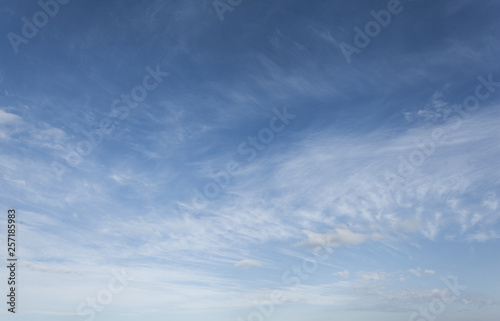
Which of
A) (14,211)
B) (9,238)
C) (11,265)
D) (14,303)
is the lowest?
(14,303)

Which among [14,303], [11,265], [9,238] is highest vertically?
[9,238]

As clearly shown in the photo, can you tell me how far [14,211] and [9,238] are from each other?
5814mm

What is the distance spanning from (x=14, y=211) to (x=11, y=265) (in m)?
10.2

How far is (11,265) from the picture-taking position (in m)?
56.7

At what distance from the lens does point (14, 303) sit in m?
57.0

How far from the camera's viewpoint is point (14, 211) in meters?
57.5

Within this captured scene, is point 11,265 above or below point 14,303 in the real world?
above

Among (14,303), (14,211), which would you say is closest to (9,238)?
(14,211)

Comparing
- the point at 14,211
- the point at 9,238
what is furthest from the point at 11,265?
the point at 14,211

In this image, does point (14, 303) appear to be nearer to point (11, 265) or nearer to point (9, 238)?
point (11, 265)

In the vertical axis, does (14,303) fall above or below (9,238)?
below

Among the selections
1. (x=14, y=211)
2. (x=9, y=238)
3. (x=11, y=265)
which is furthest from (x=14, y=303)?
(x=14, y=211)

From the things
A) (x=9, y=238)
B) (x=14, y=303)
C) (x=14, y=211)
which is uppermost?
(x=14, y=211)

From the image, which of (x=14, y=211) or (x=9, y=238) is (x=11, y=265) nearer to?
(x=9, y=238)
